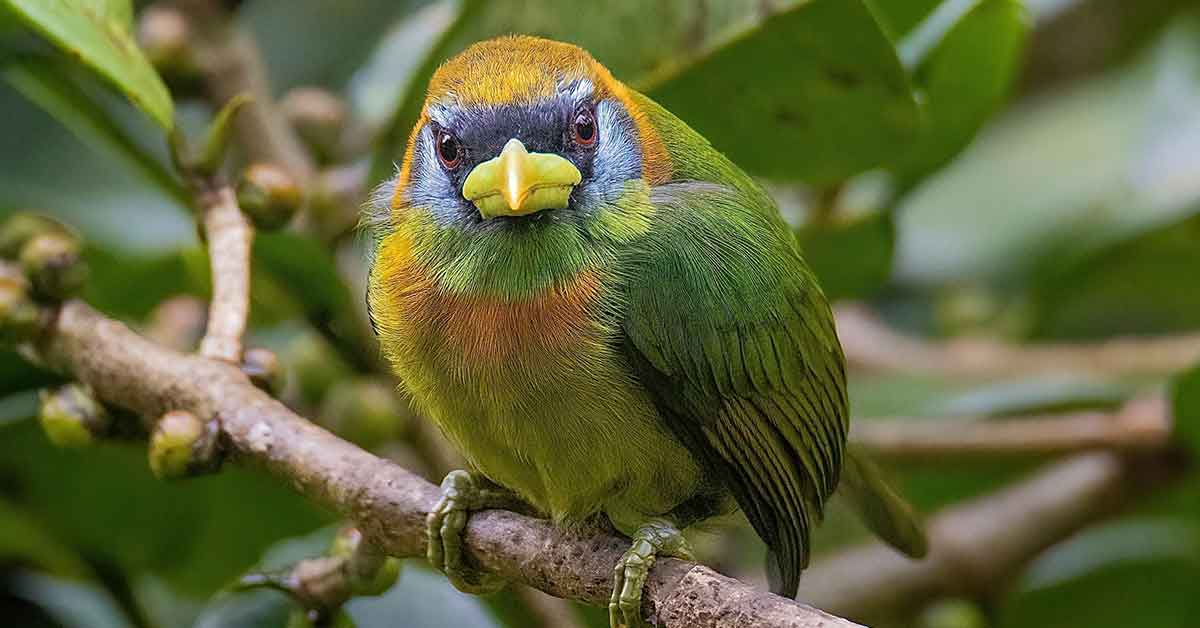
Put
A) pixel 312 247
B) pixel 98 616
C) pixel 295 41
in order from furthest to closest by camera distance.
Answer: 1. pixel 295 41
2. pixel 98 616
3. pixel 312 247

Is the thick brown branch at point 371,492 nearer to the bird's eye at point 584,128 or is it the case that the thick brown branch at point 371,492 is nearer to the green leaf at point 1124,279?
the bird's eye at point 584,128

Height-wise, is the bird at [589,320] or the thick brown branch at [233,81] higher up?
the thick brown branch at [233,81]

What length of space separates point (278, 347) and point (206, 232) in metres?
0.78

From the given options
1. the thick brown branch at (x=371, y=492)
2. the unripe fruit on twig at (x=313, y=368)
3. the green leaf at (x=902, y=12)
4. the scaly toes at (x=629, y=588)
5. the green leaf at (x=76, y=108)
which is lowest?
the scaly toes at (x=629, y=588)

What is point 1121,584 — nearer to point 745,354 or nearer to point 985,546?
point 985,546

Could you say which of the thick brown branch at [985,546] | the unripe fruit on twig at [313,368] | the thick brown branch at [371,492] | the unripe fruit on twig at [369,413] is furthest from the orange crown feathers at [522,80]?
the thick brown branch at [985,546]

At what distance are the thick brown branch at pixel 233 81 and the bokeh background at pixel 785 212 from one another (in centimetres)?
5

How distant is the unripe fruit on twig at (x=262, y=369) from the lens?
1921 mm

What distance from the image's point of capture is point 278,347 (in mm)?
2869

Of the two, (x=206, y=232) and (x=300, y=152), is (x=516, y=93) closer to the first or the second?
(x=206, y=232)

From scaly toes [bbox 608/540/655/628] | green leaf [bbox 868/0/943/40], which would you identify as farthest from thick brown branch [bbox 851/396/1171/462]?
scaly toes [bbox 608/540/655/628]

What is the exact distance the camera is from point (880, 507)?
7.52 feet

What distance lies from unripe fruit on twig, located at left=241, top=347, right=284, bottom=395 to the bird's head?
280mm

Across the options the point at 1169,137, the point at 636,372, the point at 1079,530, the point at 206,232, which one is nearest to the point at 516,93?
the point at 636,372
